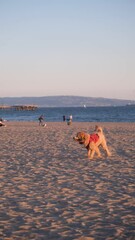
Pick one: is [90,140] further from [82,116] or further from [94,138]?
[82,116]

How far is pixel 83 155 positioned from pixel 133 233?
7788 millimetres

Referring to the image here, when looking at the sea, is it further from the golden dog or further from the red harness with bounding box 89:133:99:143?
the red harness with bounding box 89:133:99:143

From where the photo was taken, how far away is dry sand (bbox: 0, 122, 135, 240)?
16.1 feet

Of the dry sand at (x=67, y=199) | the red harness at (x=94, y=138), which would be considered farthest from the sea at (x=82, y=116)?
the dry sand at (x=67, y=199)

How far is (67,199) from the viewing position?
6.54 metres

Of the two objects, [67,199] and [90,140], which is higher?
[90,140]

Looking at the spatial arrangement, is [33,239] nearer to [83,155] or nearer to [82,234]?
[82,234]

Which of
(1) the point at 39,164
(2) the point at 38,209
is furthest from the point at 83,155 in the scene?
(2) the point at 38,209

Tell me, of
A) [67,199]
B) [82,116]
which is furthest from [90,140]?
[82,116]

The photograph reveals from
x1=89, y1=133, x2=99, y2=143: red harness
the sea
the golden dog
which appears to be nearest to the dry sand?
the golden dog

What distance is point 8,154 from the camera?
13008 mm

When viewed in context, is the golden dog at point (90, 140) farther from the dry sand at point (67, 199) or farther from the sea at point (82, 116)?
the sea at point (82, 116)

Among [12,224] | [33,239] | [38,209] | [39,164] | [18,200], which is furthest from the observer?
[39,164]

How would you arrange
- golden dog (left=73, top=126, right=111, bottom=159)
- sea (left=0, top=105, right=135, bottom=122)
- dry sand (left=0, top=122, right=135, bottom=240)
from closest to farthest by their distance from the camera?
1. dry sand (left=0, top=122, right=135, bottom=240)
2. golden dog (left=73, top=126, right=111, bottom=159)
3. sea (left=0, top=105, right=135, bottom=122)
